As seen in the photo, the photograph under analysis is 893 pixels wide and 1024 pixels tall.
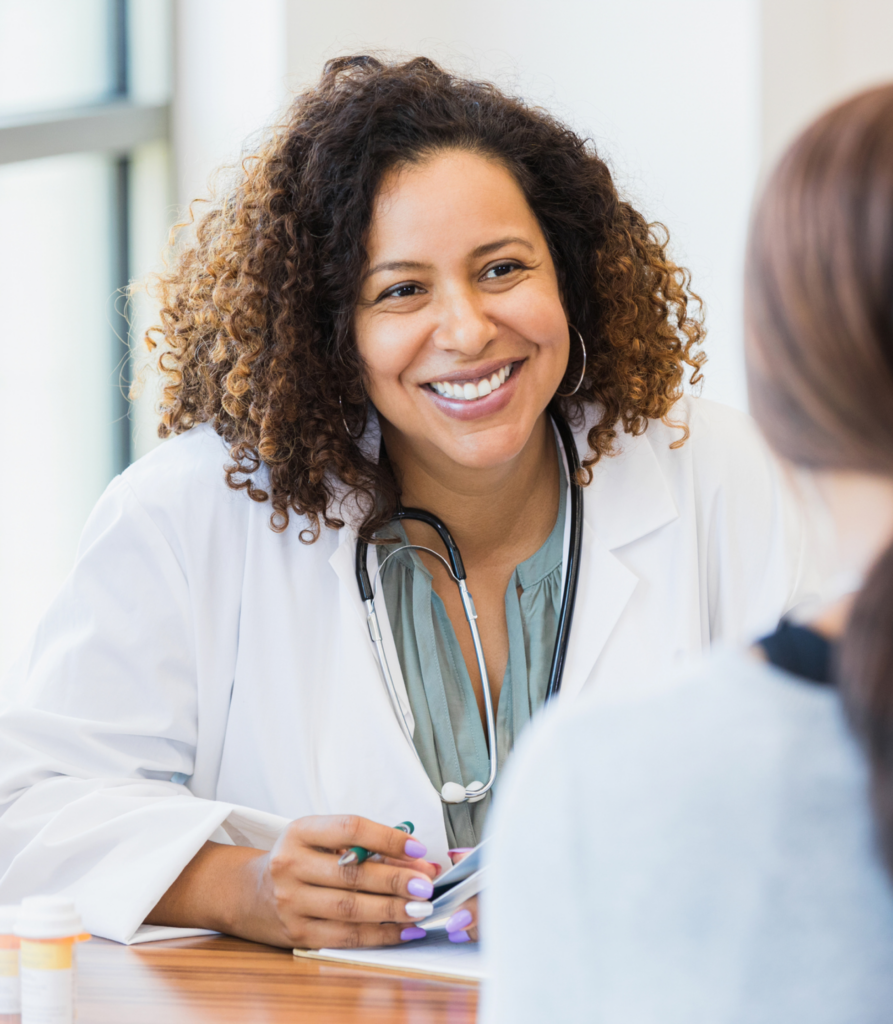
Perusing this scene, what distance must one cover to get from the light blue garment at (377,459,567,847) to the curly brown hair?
11 cm

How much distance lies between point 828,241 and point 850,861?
0.28 meters

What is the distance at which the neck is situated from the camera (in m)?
1.68

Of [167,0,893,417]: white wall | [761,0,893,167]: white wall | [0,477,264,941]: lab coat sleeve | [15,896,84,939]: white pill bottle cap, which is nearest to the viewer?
[15,896,84,939]: white pill bottle cap

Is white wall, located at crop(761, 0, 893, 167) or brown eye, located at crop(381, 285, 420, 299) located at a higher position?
white wall, located at crop(761, 0, 893, 167)

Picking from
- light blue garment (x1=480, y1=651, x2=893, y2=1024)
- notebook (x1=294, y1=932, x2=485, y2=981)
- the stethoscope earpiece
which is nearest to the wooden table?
notebook (x1=294, y1=932, x2=485, y2=981)

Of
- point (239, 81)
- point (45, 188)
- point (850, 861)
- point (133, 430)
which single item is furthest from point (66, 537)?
point (850, 861)

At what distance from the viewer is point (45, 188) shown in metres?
2.41

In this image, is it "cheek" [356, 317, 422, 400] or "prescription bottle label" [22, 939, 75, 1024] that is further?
"cheek" [356, 317, 422, 400]

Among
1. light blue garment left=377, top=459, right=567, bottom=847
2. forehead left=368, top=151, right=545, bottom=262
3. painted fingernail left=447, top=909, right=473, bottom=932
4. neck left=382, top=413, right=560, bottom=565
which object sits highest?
forehead left=368, top=151, right=545, bottom=262

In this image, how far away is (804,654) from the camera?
551 mm

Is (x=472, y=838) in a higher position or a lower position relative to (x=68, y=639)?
lower

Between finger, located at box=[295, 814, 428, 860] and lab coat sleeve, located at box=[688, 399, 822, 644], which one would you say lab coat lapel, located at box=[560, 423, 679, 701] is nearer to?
lab coat sleeve, located at box=[688, 399, 822, 644]

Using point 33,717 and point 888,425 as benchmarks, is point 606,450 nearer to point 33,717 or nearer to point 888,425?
point 33,717

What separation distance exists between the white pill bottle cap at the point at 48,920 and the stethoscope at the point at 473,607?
630mm
